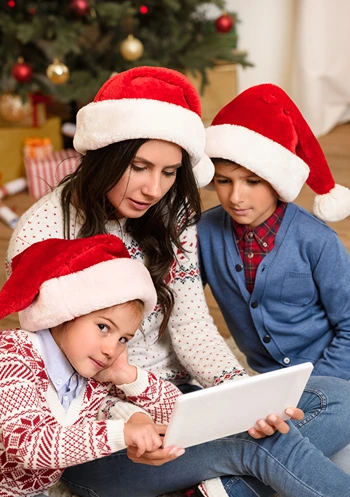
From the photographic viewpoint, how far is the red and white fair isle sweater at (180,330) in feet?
4.49

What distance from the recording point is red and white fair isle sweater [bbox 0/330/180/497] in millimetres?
1081

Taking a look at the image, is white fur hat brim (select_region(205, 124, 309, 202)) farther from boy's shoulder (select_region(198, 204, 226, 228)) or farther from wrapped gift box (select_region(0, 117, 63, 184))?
wrapped gift box (select_region(0, 117, 63, 184))

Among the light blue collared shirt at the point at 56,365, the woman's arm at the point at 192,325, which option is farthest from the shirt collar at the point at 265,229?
the light blue collared shirt at the point at 56,365

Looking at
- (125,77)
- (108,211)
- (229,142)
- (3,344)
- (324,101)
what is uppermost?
(125,77)

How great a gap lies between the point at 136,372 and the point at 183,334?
0.60ft

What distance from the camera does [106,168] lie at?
4.14 ft

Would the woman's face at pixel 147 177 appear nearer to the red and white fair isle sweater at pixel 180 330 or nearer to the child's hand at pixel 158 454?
the red and white fair isle sweater at pixel 180 330

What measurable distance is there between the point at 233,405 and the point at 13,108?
2404 millimetres

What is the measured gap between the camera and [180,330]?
1.48 m

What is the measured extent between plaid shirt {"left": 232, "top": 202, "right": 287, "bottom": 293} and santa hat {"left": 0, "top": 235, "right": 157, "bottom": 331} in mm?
395

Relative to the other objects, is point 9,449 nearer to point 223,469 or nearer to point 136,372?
point 136,372

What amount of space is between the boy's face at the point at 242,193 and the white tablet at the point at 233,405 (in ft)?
1.47

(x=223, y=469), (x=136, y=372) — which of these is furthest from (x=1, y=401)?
(x=223, y=469)

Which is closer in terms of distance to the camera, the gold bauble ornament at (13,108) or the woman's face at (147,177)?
the woman's face at (147,177)
